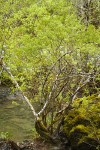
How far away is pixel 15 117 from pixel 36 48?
21.3ft

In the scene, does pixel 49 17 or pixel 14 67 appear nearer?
pixel 49 17

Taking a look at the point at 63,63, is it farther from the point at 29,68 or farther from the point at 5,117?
the point at 5,117

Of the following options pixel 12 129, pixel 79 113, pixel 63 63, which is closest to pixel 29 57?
pixel 63 63

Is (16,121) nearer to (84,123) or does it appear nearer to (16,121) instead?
(16,121)

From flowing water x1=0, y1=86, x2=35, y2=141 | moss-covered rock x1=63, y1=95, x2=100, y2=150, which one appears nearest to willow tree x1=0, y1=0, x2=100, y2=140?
moss-covered rock x1=63, y1=95, x2=100, y2=150

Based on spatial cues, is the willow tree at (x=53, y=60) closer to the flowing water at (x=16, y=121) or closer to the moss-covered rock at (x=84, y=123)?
the moss-covered rock at (x=84, y=123)

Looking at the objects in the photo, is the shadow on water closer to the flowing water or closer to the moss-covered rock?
the flowing water

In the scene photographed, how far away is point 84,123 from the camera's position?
12008mm

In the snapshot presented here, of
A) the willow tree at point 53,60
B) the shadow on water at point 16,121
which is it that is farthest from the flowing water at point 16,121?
the willow tree at point 53,60

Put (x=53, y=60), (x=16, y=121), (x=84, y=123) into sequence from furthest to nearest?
(x=16, y=121) < (x=53, y=60) < (x=84, y=123)

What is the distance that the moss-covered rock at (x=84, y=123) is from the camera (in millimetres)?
11477

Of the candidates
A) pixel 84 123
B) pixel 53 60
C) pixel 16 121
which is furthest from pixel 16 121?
pixel 84 123

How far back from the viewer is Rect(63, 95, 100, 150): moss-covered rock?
11.5m

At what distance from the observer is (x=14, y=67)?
13438 mm
